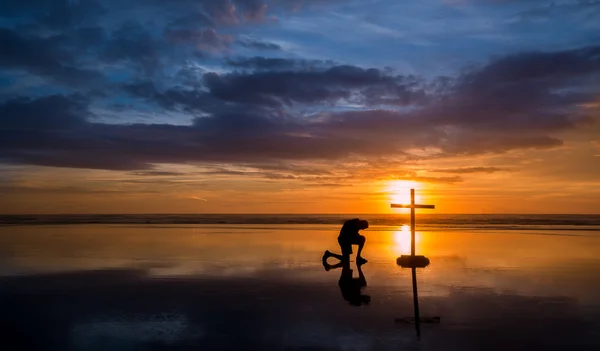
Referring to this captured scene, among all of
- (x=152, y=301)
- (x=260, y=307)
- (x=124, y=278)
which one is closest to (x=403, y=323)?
(x=260, y=307)

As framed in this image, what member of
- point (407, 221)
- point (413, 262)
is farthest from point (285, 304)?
point (407, 221)

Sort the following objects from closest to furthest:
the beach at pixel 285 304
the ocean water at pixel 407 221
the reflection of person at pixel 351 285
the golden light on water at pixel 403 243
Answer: the beach at pixel 285 304, the reflection of person at pixel 351 285, the golden light on water at pixel 403 243, the ocean water at pixel 407 221

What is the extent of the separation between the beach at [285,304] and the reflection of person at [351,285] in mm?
221

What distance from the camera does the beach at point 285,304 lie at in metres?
9.55

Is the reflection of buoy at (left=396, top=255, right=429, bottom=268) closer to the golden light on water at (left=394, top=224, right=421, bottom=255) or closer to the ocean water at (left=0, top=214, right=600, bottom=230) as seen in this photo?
the golden light on water at (left=394, top=224, right=421, bottom=255)

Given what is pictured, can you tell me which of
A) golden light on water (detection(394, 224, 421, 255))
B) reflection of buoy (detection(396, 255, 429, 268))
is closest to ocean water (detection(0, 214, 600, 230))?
golden light on water (detection(394, 224, 421, 255))

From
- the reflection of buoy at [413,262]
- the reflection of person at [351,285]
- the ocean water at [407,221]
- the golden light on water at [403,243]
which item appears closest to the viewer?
the reflection of person at [351,285]

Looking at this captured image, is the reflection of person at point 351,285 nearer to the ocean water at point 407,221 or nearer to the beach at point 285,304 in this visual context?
the beach at point 285,304

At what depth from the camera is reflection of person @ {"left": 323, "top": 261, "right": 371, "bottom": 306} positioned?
1345 cm

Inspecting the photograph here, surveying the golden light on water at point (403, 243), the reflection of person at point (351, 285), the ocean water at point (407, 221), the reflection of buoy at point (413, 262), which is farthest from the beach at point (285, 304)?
the ocean water at point (407, 221)

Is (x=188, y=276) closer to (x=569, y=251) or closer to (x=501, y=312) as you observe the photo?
(x=501, y=312)

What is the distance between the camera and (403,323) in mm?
10727

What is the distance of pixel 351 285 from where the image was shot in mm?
16047

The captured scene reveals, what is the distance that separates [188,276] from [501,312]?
32.6 ft
